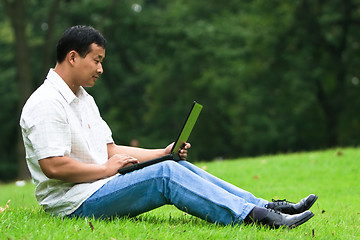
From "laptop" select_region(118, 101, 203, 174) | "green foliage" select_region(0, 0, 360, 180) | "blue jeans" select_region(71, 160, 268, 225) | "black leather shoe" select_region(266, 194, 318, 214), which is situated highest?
"laptop" select_region(118, 101, 203, 174)

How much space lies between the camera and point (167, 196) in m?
3.97

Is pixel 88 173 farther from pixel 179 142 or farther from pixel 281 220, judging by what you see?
pixel 281 220

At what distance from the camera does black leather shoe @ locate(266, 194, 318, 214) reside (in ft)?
13.6

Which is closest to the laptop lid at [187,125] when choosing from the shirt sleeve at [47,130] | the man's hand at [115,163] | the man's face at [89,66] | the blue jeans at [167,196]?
the blue jeans at [167,196]

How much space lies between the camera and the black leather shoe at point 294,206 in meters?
4.15

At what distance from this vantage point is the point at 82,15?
1998 centimetres

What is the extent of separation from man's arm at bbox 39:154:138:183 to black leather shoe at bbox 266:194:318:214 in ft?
3.81

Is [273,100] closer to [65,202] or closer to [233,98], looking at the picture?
[233,98]

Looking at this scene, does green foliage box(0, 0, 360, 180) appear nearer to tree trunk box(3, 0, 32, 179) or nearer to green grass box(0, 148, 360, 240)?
tree trunk box(3, 0, 32, 179)

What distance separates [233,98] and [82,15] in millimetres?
10109

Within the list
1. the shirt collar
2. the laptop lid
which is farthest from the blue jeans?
the shirt collar

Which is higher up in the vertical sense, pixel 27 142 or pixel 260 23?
pixel 27 142

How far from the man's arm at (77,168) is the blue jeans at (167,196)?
0.09 metres

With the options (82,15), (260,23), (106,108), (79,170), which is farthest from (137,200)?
(106,108)
